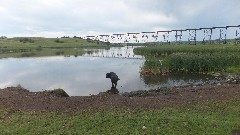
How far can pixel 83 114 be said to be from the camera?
17906 millimetres

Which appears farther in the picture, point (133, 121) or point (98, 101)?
point (98, 101)

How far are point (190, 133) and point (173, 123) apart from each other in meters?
1.27

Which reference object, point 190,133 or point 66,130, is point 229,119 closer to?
point 190,133

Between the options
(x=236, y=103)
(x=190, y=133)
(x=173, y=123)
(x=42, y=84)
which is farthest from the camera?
(x=42, y=84)

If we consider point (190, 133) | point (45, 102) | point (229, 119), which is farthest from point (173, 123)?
point (45, 102)

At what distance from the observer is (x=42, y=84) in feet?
138

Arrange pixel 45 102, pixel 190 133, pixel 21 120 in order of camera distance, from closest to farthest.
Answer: pixel 190 133
pixel 21 120
pixel 45 102

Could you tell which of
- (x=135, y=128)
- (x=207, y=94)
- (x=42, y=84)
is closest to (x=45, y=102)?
(x=135, y=128)

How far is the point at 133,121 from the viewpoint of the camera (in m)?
16.0

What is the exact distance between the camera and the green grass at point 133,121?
589 inches

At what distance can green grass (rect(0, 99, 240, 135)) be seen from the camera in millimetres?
14953

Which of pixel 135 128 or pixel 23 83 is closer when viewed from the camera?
pixel 135 128

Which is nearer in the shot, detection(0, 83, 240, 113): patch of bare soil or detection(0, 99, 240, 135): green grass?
detection(0, 99, 240, 135): green grass

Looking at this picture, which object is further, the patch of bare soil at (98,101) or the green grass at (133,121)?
the patch of bare soil at (98,101)
